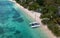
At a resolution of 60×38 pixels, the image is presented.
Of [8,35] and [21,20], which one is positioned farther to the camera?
[21,20]

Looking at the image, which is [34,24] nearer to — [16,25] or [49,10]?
[16,25]

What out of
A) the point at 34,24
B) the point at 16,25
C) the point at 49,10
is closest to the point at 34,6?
the point at 49,10

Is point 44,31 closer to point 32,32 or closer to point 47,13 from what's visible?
point 32,32

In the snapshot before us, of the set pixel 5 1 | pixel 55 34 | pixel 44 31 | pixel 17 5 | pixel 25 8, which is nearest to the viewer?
pixel 55 34

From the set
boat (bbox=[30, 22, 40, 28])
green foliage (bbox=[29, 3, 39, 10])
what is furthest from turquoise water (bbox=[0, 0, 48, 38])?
green foliage (bbox=[29, 3, 39, 10])

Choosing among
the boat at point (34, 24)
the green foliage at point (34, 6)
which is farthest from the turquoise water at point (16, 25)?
the green foliage at point (34, 6)

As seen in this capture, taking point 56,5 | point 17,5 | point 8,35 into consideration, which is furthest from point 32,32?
point 17,5

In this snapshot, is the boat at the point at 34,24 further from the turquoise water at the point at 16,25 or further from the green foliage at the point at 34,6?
the green foliage at the point at 34,6

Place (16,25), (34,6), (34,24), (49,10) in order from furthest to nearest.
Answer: (34,6)
(49,10)
(16,25)
(34,24)

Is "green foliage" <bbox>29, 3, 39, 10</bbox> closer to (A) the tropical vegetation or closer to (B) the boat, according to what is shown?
(A) the tropical vegetation
